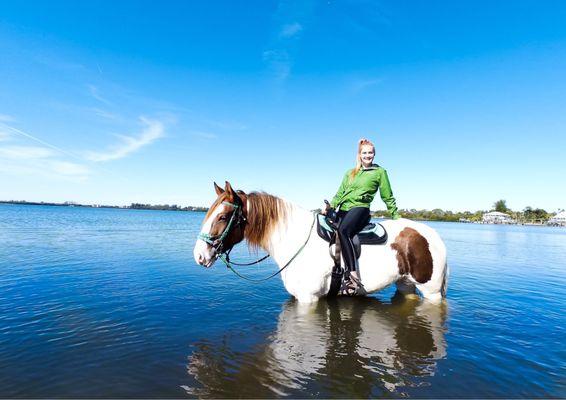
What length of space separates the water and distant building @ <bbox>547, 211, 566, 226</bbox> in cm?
18224

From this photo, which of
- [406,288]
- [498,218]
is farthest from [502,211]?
[406,288]

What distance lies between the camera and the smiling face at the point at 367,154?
5121 mm

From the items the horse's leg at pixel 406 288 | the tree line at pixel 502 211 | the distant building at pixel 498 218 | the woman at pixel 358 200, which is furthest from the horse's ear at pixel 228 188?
the distant building at pixel 498 218

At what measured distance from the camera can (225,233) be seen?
192 inches

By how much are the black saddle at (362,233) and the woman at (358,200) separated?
204 mm

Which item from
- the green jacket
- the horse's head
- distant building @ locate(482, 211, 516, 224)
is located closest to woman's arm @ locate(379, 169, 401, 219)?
the green jacket

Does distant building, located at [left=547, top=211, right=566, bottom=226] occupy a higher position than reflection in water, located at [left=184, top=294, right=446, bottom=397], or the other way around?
distant building, located at [left=547, top=211, right=566, bottom=226]

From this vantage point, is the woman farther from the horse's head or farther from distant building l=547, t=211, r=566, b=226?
distant building l=547, t=211, r=566, b=226

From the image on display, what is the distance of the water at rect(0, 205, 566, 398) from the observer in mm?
3342

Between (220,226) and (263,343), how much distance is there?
77.8 inches

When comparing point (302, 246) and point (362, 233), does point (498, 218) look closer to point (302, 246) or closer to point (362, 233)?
point (362, 233)

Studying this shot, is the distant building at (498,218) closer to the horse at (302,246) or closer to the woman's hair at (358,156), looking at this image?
the horse at (302,246)

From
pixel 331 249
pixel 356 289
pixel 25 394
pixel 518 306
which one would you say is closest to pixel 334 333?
pixel 356 289

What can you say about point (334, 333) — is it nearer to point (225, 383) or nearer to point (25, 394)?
point (225, 383)
